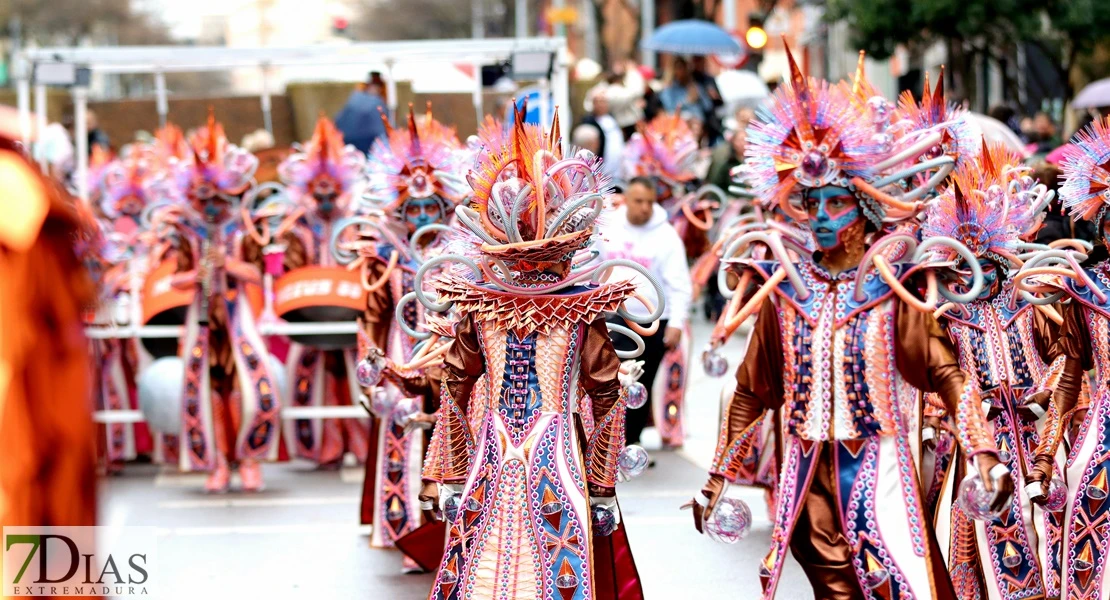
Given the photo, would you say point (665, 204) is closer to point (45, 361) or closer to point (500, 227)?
point (500, 227)

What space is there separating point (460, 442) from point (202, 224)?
5.25 m

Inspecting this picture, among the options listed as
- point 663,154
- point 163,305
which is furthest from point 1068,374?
point 163,305

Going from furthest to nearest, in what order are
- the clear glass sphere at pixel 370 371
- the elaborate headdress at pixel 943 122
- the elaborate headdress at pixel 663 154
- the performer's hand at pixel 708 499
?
the elaborate headdress at pixel 663 154 → the elaborate headdress at pixel 943 122 → the clear glass sphere at pixel 370 371 → the performer's hand at pixel 708 499

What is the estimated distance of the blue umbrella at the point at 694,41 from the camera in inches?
921

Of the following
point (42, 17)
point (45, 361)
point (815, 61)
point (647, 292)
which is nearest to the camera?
point (45, 361)

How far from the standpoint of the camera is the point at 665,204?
13.9 m

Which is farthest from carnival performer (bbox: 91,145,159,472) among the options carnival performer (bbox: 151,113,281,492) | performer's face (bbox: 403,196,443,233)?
performer's face (bbox: 403,196,443,233)

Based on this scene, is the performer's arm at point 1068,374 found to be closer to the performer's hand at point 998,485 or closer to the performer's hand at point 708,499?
the performer's hand at point 998,485

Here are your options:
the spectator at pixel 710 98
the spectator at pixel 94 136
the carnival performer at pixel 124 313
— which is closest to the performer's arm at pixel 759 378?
the carnival performer at pixel 124 313

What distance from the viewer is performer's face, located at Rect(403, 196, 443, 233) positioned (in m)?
9.23

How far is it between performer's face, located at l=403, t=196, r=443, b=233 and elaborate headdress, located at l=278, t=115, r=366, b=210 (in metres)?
2.98

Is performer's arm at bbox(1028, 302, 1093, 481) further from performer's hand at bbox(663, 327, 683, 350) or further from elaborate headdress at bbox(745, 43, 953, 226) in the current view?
performer's hand at bbox(663, 327, 683, 350)

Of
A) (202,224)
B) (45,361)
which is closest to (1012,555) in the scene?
(45,361)

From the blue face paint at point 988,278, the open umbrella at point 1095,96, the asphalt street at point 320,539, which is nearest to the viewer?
the blue face paint at point 988,278
